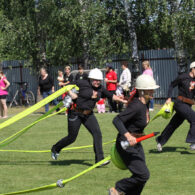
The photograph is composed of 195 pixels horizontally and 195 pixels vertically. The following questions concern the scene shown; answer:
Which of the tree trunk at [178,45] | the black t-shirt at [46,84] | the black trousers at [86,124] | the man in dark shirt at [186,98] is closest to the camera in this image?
the black trousers at [86,124]

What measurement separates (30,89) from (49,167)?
17609 mm

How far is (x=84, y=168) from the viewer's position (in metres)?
8.83

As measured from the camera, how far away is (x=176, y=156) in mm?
9617

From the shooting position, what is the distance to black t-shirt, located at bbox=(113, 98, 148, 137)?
5902 mm

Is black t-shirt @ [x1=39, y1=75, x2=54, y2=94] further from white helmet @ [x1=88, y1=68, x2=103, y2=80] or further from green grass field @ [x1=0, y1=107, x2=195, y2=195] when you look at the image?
white helmet @ [x1=88, y1=68, x2=103, y2=80]

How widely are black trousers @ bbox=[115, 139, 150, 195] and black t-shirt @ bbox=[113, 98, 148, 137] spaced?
0.22m

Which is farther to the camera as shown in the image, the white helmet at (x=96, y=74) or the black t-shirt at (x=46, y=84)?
the black t-shirt at (x=46, y=84)

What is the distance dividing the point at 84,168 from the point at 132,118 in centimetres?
308

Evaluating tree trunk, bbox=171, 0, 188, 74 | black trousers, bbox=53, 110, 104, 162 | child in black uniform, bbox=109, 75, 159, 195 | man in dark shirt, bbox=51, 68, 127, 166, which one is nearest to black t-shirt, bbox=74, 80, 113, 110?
man in dark shirt, bbox=51, 68, 127, 166

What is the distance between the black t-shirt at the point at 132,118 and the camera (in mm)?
5902

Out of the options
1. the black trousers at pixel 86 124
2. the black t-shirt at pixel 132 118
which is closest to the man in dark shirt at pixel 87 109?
the black trousers at pixel 86 124

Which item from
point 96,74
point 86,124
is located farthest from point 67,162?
point 96,74

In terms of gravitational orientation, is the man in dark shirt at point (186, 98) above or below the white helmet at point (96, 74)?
below

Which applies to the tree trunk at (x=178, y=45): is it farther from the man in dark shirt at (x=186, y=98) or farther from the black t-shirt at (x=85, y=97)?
the black t-shirt at (x=85, y=97)
